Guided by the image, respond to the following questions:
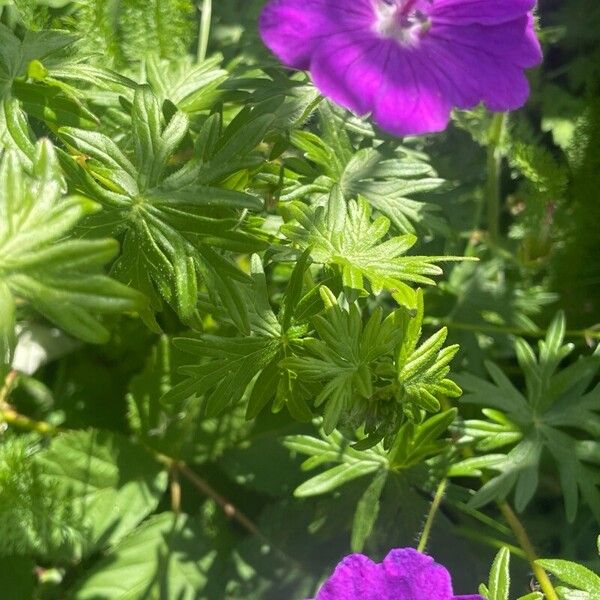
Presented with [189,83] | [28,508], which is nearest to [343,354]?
[189,83]

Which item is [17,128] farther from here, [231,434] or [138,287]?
[231,434]

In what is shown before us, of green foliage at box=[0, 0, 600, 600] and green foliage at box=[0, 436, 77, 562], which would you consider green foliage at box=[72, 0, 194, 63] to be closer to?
green foliage at box=[0, 0, 600, 600]

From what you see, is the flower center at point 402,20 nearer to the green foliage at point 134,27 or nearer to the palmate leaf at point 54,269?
the green foliage at point 134,27

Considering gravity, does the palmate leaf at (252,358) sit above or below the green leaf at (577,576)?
above

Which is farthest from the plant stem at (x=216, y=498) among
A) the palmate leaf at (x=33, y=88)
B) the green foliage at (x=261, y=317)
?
the palmate leaf at (x=33, y=88)

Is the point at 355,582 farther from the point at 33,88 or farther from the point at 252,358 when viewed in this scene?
the point at 33,88

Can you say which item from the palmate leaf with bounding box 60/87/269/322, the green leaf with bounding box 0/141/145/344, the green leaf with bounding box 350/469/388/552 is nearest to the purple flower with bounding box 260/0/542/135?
the palmate leaf with bounding box 60/87/269/322

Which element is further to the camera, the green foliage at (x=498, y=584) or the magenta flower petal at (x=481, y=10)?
the magenta flower petal at (x=481, y=10)
